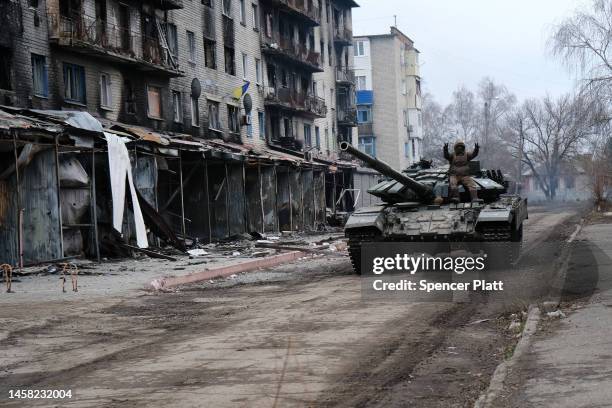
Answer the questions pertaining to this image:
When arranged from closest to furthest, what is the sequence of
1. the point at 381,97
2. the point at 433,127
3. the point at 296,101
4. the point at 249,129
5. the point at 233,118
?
the point at 233,118, the point at 249,129, the point at 296,101, the point at 381,97, the point at 433,127

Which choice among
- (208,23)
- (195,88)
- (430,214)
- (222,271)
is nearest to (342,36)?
(208,23)

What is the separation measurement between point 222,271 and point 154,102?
15922 mm

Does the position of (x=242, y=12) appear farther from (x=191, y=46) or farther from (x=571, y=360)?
(x=571, y=360)

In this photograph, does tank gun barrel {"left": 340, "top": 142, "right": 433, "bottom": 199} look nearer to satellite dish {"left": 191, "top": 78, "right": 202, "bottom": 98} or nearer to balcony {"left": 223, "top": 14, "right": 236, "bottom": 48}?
satellite dish {"left": 191, "top": 78, "right": 202, "bottom": 98}

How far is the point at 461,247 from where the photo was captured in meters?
16.0

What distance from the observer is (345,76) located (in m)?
58.3

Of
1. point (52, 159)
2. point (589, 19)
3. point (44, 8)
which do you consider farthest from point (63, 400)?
point (589, 19)

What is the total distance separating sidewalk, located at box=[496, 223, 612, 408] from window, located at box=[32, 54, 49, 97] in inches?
715

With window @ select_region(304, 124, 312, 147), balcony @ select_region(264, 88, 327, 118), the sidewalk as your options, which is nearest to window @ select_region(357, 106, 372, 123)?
balcony @ select_region(264, 88, 327, 118)

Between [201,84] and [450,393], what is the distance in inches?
1232

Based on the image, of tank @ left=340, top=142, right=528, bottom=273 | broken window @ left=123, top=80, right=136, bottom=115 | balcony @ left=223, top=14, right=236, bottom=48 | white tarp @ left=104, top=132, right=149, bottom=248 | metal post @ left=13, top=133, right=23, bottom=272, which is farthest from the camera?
balcony @ left=223, top=14, right=236, bottom=48

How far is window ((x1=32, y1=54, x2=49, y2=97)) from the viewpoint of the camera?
1016 inches

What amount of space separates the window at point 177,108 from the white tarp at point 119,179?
12.9 metres

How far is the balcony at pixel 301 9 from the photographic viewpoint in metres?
45.3
